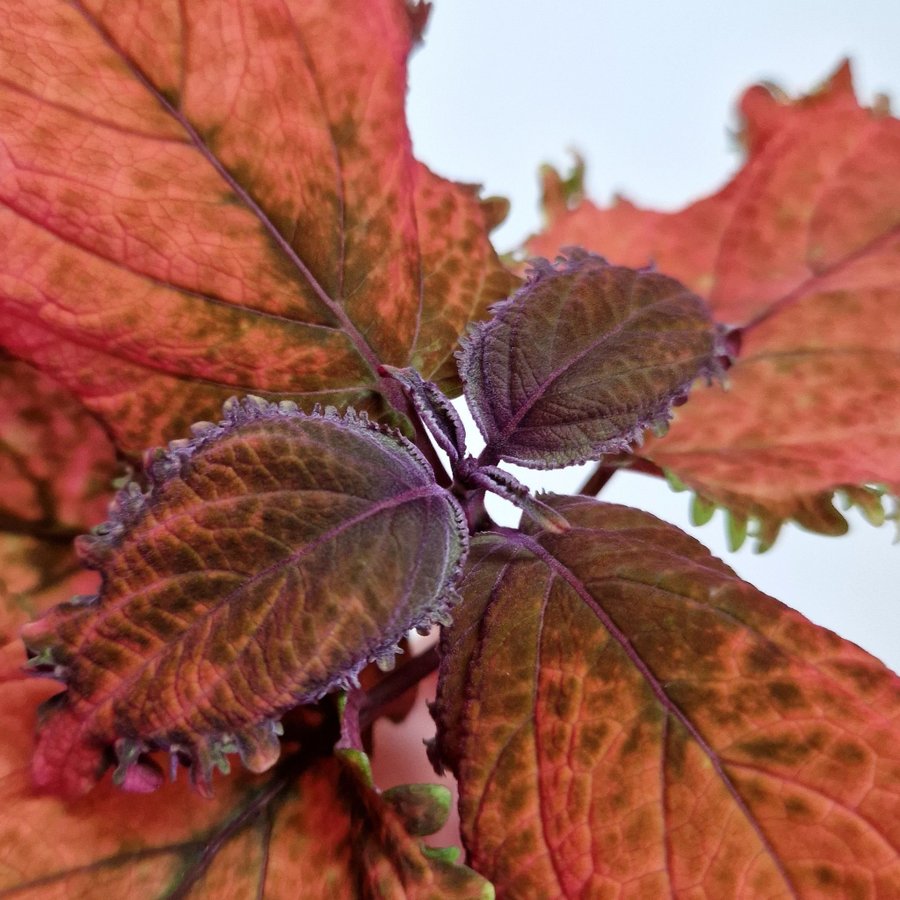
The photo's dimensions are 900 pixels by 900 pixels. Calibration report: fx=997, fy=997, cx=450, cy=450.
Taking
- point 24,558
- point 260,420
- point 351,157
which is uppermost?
point 351,157

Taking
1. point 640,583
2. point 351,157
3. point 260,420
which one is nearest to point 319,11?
point 351,157

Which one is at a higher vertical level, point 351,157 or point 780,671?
point 351,157

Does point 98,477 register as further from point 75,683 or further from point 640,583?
point 640,583

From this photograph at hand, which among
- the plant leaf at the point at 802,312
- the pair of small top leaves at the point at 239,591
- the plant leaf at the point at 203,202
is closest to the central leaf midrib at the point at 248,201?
the plant leaf at the point at 203,202

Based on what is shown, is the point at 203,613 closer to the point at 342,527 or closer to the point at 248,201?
the point at 342,527

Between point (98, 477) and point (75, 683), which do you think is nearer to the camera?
point (75, 683)

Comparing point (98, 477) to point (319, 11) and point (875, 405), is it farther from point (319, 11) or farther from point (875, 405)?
point (875, 405)

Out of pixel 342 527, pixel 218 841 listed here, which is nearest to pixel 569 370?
pixel 342 527
